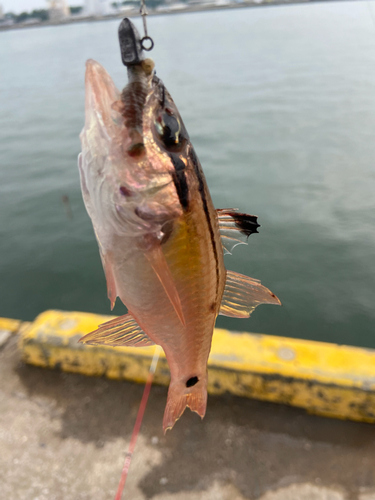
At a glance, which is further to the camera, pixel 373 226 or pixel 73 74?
pixel 73 74

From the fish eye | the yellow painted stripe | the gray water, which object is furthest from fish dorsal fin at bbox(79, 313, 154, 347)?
the gray water

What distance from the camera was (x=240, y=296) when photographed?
1683 millimetres

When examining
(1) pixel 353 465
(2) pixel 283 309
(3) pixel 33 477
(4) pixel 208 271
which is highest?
(4) pixel 208 271

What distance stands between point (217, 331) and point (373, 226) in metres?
4.60

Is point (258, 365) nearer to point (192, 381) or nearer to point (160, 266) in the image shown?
point (192, 381)

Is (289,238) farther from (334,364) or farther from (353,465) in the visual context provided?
(353,465)

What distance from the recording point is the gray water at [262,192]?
16.9 feet

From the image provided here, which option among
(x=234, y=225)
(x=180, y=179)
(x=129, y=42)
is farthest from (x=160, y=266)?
(x=129, y=42)

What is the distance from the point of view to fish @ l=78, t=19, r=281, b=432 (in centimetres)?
118

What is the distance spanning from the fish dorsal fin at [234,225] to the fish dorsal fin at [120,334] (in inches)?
22.4

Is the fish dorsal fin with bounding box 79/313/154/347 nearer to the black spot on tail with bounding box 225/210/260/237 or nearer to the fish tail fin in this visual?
the fish tail fin

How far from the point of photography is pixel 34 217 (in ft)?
24.0

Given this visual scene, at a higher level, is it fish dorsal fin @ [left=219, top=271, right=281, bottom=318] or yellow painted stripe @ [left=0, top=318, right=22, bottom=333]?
fish dorsal fin @ [left=219, top=271, right=281, bottom=318]

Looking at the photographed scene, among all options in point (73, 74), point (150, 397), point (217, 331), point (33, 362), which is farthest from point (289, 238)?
point (73, 74)
